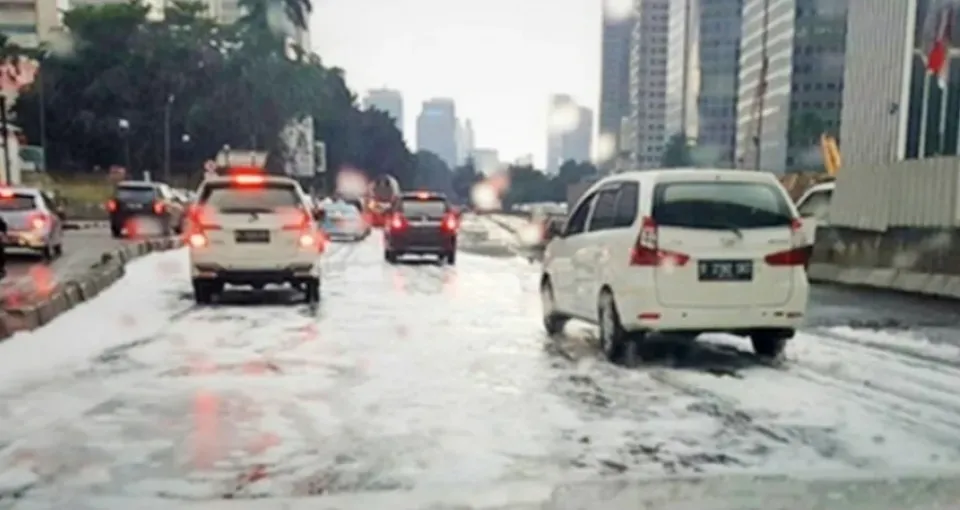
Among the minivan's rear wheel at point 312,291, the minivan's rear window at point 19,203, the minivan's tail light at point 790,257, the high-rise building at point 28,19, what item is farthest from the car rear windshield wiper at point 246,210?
the high-rise building at point 28,19

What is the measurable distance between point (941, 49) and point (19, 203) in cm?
2914

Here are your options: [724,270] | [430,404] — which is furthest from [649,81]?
[430,404]

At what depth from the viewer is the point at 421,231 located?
23.1 metres

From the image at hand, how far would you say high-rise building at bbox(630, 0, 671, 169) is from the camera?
160375 millimetres

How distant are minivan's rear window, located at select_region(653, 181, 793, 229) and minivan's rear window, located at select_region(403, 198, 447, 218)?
47.9ft

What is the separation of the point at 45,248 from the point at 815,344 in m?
16.1

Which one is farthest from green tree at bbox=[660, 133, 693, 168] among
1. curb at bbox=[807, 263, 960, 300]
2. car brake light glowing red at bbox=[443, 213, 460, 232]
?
curb at bbox=[807, 263, 960, 300]

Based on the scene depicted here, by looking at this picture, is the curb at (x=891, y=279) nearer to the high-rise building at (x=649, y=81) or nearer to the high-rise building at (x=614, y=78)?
the high-rise building at (x=649, y=81)

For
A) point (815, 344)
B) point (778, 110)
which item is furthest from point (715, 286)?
point (778, 110)

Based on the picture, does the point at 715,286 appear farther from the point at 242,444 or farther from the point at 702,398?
the point at 242,444

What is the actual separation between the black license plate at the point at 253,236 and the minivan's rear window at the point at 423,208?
9506 millimetres

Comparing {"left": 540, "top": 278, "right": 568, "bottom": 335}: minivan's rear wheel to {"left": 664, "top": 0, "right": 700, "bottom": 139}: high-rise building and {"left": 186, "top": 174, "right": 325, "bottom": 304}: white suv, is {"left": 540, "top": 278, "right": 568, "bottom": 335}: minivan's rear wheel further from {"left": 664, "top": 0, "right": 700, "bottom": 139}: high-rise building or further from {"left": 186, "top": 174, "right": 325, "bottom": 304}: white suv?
{"left": 664, "top": 0, "right": 700, "bottom": 139}: high-rise building

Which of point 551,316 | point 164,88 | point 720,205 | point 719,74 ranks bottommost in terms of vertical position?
point 551,316

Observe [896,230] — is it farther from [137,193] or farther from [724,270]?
[137,193]
